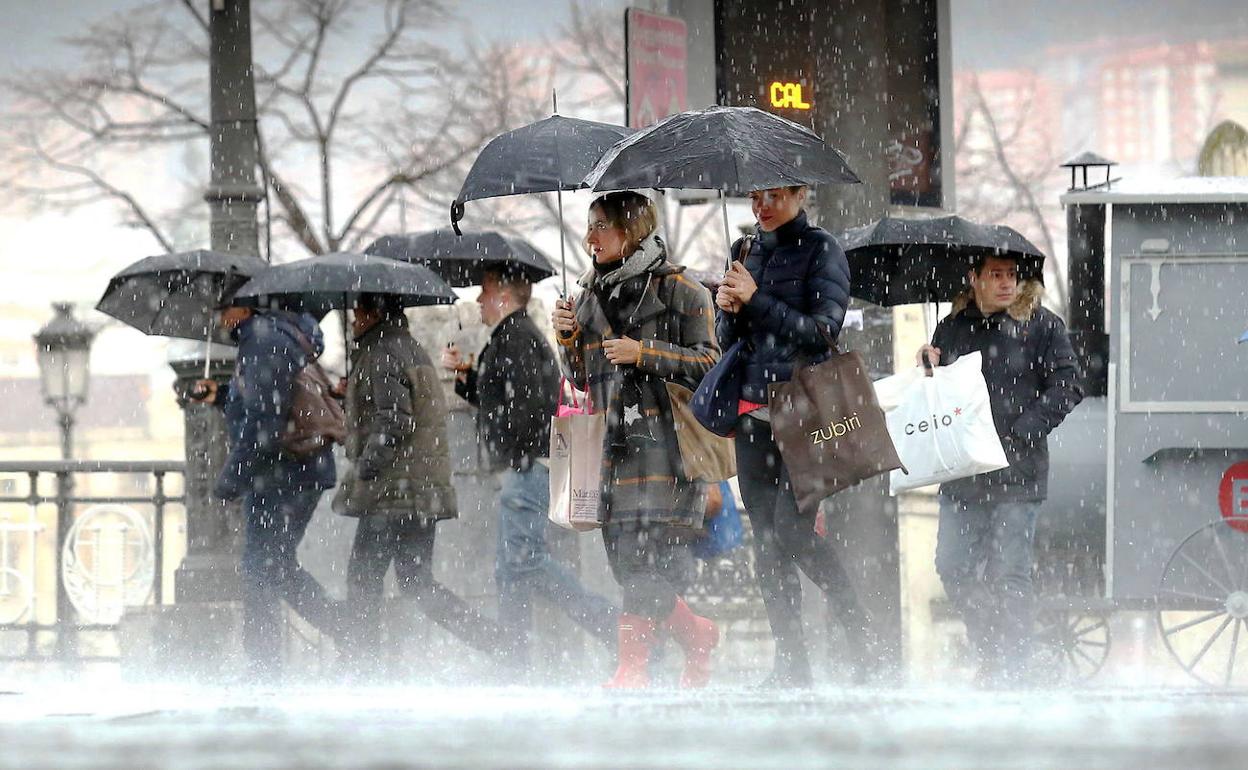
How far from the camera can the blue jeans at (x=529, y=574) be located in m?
6.93

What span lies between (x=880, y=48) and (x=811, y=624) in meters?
2.74

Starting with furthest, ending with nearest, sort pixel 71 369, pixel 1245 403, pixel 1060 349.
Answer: pixel 71 369
pixel 1245 403
pixel 1060 349

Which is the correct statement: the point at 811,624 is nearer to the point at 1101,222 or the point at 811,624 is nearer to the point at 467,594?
the point at 467,594

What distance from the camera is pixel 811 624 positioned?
26.3 ft

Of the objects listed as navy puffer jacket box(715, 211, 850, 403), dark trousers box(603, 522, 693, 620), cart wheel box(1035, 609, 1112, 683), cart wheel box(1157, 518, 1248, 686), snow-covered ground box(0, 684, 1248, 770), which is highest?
navy puffer jacket box(715, 211, 850, 403)

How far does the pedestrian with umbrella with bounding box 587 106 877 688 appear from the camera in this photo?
17.0ft

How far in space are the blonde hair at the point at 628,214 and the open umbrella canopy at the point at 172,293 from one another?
2824mm

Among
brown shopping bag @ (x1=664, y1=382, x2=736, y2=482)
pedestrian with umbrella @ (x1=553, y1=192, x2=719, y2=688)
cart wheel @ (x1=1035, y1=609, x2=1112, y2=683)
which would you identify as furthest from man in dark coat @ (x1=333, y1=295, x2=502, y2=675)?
cart wheel @ (x1=1035, y1=609, x2=1112, y2=683)

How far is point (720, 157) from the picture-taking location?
5191 millimetres

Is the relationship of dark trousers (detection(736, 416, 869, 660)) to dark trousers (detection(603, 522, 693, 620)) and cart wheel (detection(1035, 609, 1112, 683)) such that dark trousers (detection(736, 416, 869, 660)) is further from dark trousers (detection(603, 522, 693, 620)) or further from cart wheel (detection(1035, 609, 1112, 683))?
cart wheel (detection(1035, 609, 1112, 683))

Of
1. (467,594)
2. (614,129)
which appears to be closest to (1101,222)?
(614,129)

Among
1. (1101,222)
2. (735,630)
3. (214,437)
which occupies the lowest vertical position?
(735,630)

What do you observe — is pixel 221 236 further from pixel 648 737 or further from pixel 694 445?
pixel 648 737

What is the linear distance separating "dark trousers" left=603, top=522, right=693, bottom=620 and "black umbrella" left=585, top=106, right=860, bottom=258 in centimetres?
100
